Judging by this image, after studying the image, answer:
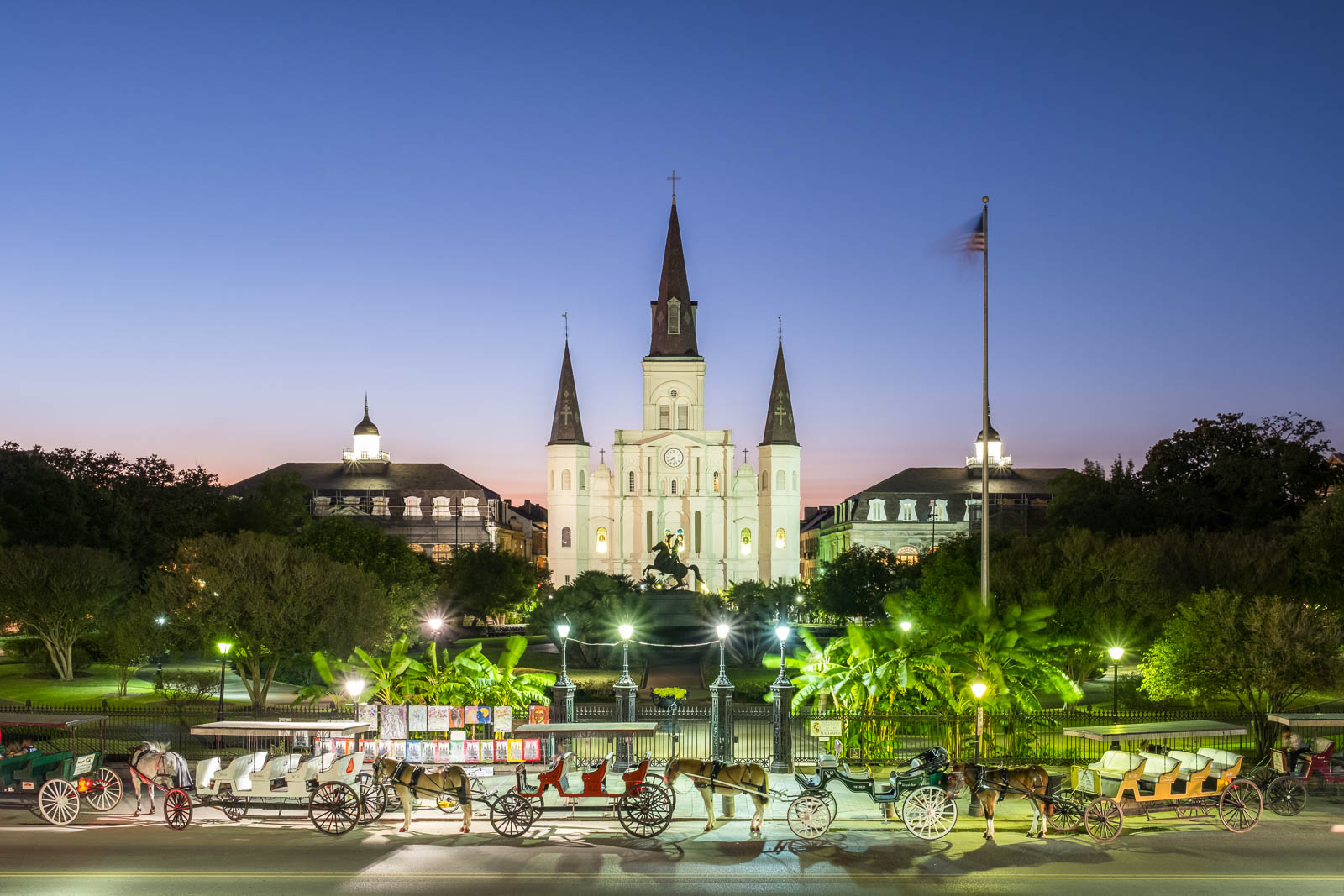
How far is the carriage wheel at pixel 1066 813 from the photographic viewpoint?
16.3m

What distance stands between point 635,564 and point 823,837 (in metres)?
84.3

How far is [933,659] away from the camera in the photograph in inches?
843

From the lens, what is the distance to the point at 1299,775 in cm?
1828

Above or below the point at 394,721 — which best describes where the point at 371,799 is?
below

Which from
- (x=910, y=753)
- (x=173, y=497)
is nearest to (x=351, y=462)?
(x=173, y=497)

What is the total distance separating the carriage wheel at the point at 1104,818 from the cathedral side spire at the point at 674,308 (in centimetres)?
9013

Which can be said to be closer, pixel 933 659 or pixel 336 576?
pixel 933 659

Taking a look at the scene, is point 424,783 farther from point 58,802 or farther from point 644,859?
point 58,802

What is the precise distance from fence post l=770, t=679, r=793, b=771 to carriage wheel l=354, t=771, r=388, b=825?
8.06 m

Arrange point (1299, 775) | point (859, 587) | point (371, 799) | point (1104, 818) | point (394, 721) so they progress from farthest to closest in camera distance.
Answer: point (859, 587), point (394, 721), point (1299, 775), point (371, 799), point (1104, 818)

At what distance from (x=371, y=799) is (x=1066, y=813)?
10361 mm

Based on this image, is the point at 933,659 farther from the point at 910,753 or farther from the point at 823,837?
the point at 823,837

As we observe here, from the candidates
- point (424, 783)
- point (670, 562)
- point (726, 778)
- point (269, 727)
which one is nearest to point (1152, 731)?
point (726, 778)

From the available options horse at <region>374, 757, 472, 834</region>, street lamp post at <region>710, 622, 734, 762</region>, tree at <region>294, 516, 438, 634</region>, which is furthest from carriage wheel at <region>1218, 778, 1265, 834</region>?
tree at <region>294, 516, 438, 634</region>
